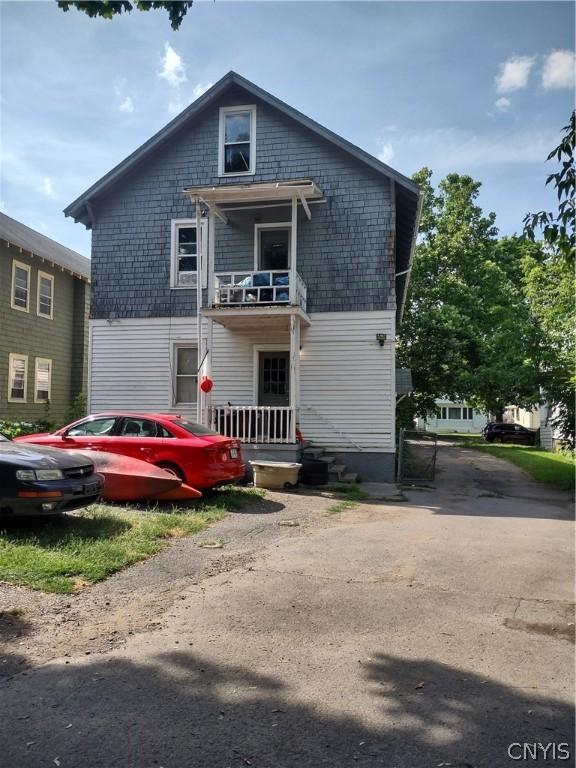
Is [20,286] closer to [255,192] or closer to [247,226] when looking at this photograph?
[247,226]

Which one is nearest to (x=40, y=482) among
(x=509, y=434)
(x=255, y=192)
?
(x=255, y=192)

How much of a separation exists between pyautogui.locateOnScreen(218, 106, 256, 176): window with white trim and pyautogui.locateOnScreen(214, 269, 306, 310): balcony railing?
3522 mm

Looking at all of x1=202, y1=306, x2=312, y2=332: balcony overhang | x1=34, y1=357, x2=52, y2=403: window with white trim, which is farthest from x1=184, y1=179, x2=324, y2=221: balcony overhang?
x1=34, y1=357, x2=52, y2=403: window with white trim

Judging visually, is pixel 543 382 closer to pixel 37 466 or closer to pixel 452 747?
pixel 37 466

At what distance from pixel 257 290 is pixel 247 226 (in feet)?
8.78

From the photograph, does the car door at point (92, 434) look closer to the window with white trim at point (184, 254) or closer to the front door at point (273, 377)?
the front door at point (273, 377)

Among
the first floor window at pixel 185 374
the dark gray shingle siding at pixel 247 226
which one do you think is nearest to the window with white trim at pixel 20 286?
the dark gray shingle siding at pixel 247 226

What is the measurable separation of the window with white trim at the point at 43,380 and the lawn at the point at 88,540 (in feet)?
48.2

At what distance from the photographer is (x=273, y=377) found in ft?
53.3

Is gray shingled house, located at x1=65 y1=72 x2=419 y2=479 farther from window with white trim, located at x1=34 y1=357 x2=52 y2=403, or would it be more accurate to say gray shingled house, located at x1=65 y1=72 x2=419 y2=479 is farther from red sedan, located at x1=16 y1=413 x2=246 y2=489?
window with white trim, located at x1=34 y1=357 x2=52 y2=403

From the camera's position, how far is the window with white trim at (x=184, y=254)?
643 inches

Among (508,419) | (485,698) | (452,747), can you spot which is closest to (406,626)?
(485,698)

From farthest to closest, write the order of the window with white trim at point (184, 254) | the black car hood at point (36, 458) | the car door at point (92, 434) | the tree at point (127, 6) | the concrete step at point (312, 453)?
the window with white trim at point (184, 254) → the concrete step at point (312, 453) → the car door at point (92, 434) → the black car hood at point (36, 458) → the tree at point (127, 6)

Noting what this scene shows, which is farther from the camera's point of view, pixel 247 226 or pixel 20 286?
pixel 20 286
